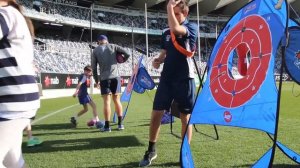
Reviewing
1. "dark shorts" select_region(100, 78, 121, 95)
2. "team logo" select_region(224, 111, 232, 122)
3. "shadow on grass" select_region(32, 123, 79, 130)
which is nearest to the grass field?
"shadow on grass" select_region(32, 123, 79, 130)

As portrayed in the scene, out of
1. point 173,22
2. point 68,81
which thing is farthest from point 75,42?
point 173,22

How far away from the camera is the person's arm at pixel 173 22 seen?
444 cm

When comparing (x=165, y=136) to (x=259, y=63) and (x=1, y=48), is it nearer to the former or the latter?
(x=259, y=63)

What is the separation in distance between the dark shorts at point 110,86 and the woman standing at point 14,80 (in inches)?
214

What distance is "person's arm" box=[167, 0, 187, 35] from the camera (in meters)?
4.44

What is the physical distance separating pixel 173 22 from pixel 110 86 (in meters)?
4.02

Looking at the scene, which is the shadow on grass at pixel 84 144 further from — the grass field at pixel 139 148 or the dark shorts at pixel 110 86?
the dark shorts at pixel 110 86

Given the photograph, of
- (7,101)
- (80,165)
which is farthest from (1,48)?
(80,165)

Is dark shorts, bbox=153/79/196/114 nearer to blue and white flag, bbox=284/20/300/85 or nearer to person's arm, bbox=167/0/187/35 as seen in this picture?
person's arm, bbox=167/0/187/35

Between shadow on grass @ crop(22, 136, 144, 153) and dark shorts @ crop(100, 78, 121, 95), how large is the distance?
1.32 metres

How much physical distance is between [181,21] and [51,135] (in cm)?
397

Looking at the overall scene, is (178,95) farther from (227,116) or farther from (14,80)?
(14,80)

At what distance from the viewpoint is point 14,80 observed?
8.52 ft

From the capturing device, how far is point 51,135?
7734mm
